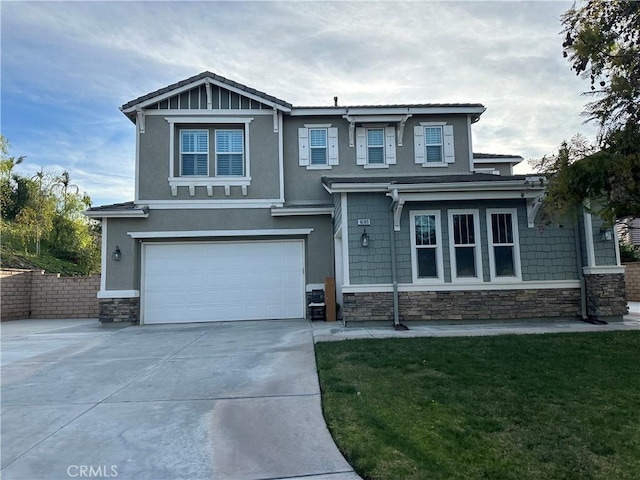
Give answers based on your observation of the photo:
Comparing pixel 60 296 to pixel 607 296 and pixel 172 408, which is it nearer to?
pixel 172 408

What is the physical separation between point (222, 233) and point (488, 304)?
7.57 m

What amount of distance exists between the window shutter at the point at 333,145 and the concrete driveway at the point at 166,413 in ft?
22.0

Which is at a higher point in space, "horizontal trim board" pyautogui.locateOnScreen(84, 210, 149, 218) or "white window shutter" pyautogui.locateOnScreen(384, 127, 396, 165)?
"white window shutter" pyautogui.locateOnScreen(384, 127, 396, 165)

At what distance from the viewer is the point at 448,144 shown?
45.6ft

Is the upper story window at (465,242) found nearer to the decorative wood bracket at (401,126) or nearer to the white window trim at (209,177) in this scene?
the decorative wood bracket at (401,126)

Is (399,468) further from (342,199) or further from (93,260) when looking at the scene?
(93,260)

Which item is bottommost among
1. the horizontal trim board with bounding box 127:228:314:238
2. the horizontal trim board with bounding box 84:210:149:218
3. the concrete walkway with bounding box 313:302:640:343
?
the concrete walkway with bounding box 313:302:640:343

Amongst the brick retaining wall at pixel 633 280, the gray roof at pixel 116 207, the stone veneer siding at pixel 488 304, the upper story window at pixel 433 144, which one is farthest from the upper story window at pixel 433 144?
the gray roof at pixel 116 207

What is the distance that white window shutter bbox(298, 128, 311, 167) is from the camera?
44.7 ft

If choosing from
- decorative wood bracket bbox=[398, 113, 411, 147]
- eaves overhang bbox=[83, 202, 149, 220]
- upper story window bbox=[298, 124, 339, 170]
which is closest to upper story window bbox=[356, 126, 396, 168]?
decorative wood bracket bbox=[398, 113, 411, 147]

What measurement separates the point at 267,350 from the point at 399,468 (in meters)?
5.03

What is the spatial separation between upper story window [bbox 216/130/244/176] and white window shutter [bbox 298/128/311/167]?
1.79 m

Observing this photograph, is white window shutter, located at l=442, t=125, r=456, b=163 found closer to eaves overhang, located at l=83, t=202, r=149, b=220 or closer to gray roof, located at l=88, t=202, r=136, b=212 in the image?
eaves overhang, located at l=83, t=202, r=149, b=220

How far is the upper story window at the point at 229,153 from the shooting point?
13273 mm
